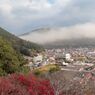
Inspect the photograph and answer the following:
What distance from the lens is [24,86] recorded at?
22.6 meters

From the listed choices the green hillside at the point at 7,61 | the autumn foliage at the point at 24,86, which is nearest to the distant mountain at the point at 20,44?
the green hillside at the point at 7,61

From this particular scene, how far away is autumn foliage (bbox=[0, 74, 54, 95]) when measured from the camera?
2017 centimetres

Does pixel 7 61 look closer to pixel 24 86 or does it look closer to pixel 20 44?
pixel 24 86

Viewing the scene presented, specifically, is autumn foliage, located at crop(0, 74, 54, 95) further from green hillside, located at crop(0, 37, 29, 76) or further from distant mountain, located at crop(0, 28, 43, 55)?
distant mountain, located at crop(0, 28, 43, 55)

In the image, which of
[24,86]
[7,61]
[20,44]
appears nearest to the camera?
[24,86]

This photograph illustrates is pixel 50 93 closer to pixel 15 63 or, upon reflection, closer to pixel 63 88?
pixel 63 88

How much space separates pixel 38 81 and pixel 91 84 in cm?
543

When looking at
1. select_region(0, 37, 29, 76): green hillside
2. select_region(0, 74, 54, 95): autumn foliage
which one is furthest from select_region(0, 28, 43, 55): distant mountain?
select_region(0, 74, 54, 95): autumn foliage

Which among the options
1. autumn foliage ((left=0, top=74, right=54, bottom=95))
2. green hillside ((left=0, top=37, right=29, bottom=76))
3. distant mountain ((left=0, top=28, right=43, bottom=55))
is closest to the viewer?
autumn foliage ((left=0, top=74, right=54, bottom=95))

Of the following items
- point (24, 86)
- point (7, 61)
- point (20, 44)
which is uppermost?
point (20, 44)

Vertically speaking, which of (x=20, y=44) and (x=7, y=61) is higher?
(x=20, y=44)

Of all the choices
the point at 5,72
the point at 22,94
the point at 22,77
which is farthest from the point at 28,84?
the point at 5,72

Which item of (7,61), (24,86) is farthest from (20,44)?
(24,86)

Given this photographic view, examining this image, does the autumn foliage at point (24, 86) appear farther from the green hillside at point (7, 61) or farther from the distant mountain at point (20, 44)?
the distant mountain at point (20, 44)
